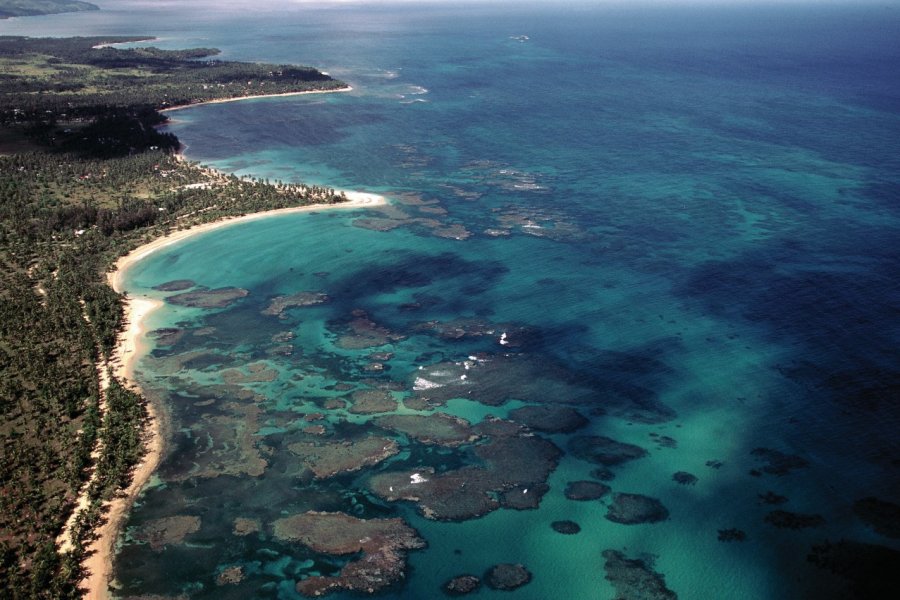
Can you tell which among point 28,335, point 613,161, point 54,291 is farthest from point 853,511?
point 613,161

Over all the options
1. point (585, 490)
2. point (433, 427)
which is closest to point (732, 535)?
point (585, 490)

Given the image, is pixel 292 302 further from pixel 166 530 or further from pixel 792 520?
pixel 792 520

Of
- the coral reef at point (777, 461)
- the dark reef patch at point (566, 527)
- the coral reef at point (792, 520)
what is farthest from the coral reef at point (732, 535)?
the dark reef patch at point (566, 527)

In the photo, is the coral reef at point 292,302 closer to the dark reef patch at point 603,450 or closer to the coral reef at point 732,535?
the dark reef patch at point 603,450

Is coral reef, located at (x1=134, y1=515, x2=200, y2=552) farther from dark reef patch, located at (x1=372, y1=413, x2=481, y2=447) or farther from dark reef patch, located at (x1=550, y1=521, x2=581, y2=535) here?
dark reef patch, located at (x1=550, y1=521, x2=581, y2=535)

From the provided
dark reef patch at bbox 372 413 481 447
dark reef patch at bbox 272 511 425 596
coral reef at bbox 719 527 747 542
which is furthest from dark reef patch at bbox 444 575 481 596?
coral reef at bbox 719 527 747 542

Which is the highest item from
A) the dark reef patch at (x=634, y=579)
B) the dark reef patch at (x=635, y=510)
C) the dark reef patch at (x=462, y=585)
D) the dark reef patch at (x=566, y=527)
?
the dark reef patch at (x=635, y=510)

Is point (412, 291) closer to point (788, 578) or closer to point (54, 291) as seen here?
point (54, 291)
